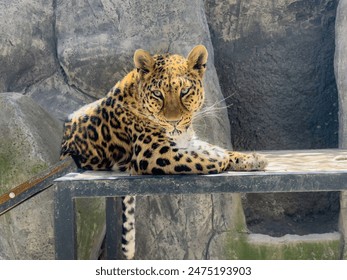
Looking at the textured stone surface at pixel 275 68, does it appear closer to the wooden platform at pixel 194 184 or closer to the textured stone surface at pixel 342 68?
the textured stone surface at pixel 342 68

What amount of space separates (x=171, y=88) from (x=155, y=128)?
192 millimetres

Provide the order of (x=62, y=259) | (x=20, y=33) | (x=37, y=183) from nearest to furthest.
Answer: (x=62, y=259), (x=37, y=183), (x=20, y=33)

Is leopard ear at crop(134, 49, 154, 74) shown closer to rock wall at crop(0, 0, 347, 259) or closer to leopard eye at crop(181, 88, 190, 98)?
leopard eye at crop(181, 88, 190, 98)

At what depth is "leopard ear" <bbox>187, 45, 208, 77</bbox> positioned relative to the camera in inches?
85.5

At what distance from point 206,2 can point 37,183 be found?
2.23m

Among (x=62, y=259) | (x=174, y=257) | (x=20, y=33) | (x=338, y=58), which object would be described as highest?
(x=20, y=33)

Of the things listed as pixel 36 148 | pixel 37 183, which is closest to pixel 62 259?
pixel 37 183

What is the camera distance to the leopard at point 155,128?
6.86ft

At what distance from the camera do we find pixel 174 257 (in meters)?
3.42

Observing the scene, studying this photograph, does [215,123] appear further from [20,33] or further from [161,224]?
[20,33]

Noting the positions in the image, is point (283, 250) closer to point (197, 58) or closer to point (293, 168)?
point (293, 168)

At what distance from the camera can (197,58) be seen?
7.17 ft

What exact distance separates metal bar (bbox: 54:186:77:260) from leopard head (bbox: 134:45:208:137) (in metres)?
0.47

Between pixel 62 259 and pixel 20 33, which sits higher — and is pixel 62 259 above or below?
below
